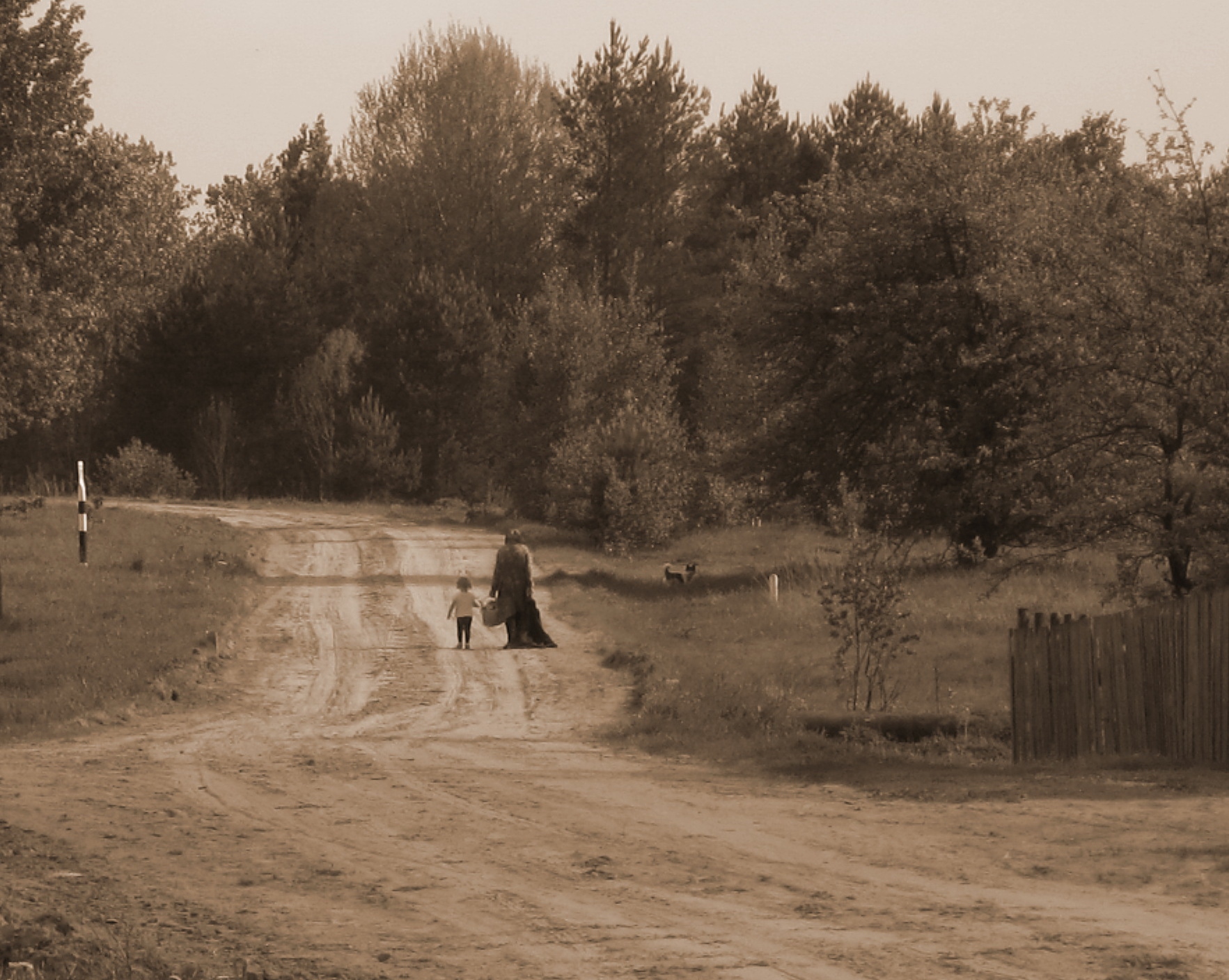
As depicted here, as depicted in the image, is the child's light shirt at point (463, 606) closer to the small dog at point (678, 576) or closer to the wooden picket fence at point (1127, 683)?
the wooden picket fence at point (1127, 683)

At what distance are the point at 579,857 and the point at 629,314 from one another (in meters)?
37.7

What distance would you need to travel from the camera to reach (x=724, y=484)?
42406 mm

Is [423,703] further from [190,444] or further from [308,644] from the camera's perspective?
[190,444]

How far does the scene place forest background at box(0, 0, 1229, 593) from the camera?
17547 millimetres

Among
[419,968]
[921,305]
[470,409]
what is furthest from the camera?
[470,409]

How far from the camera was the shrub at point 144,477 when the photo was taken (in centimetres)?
4806

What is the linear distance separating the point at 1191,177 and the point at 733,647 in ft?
32.4

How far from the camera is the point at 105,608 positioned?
23781mm

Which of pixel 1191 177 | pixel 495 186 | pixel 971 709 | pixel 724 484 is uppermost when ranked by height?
pixel 495 186

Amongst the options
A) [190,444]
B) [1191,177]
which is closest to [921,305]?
[1191,177]

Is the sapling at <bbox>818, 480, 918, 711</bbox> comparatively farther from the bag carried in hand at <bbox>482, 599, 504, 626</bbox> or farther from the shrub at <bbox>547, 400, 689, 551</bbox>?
the shrub at <bbox>547, 400, 689, 551</bbox>

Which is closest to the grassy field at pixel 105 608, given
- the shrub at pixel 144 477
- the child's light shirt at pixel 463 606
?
the child's light shirt at pixel 463 606

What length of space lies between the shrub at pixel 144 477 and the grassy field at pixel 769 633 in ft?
51.5

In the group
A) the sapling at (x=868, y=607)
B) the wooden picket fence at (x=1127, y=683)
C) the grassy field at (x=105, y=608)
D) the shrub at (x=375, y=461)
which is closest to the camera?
the wooden picket fence at (x=1127, y=683)
